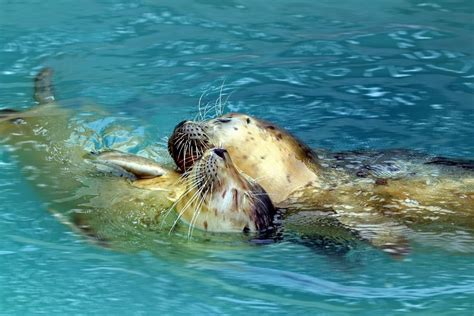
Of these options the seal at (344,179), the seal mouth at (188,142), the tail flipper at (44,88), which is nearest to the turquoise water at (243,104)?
the tail flipper at (44,88)

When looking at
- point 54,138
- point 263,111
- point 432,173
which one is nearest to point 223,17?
point 263,111

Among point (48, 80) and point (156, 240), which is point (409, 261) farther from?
point (48, 80)

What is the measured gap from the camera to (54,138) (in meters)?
5.98

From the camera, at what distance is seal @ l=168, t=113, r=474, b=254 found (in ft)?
16.7

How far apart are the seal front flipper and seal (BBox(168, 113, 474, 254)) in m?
0.16

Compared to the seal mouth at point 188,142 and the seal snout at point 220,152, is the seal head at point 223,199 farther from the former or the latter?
the seal mouth at point 188,142

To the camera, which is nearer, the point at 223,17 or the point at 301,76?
the point at 301,76

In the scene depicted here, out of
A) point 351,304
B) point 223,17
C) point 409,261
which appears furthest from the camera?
point 223,17

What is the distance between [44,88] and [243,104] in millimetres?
1293

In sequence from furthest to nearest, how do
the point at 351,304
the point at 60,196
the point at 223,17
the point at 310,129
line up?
the point at 223,17 → the point at 310,129 → the point at 60,196 → the point at 351,304

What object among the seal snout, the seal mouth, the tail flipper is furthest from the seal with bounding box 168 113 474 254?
the tail flipper

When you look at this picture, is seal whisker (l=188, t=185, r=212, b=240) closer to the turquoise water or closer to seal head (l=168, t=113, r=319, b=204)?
the turquoise water

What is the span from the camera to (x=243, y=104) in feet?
22.1

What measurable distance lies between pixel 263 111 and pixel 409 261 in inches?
85.6
